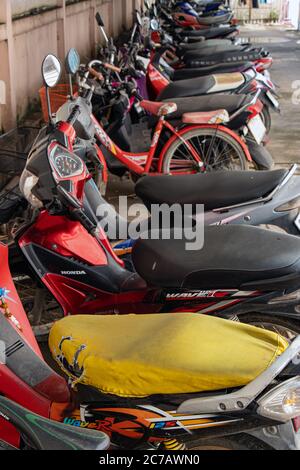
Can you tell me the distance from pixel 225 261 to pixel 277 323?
383 millimetres

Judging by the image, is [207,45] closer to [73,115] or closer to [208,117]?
[208,117]

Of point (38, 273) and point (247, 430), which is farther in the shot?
point (38, 273)

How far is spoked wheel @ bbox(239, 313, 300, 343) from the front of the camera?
2764mm

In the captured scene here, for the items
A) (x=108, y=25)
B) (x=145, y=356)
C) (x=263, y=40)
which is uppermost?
(x=145, y=356)

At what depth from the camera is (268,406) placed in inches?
74.7

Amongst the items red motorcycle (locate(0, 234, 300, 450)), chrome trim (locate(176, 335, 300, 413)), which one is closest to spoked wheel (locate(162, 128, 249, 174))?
red motorcycle (locate(0, 234, 300, 450))

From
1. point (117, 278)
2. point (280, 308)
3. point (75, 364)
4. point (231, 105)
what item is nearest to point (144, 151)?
point (231, 105)

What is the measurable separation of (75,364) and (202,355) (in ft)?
1.27

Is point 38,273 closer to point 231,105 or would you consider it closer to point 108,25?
point 231,105

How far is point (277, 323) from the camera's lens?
279 centimetres

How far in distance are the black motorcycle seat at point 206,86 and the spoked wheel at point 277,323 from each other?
3559 mm

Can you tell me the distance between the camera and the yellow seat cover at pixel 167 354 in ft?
6.31

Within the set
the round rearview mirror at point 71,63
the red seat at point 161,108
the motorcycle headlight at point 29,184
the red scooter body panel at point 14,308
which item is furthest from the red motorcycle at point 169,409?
the red seat at point 161,108

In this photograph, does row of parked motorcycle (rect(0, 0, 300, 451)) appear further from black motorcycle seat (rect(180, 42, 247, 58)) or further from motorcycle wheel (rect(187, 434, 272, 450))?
black motorcycle seat (rect(180, 42, 247, 58))
